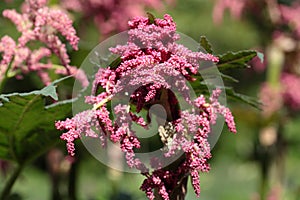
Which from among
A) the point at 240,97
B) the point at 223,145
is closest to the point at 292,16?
the point at 240,97

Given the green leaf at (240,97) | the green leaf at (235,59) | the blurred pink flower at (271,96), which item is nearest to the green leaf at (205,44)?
the green leaf at (235,59)

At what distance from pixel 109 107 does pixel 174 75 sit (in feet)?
0.55

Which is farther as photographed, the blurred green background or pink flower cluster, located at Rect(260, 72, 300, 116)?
the blurred green background

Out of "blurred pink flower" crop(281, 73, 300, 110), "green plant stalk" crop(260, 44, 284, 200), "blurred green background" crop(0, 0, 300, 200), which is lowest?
"blurred green background" crop(0, 0, 300, 200)

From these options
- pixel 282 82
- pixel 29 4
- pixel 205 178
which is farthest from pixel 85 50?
pixel 205 178

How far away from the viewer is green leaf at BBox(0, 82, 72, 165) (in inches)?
47.2

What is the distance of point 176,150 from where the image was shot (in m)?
1.03

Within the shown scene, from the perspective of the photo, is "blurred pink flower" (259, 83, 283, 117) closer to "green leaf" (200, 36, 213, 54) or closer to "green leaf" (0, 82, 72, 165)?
"green leaf" (0, 82, 72, 165)

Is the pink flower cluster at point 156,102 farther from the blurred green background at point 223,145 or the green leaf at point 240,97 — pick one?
the blurred green background at point 223,145

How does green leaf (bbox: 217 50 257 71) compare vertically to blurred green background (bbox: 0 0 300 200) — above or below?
above

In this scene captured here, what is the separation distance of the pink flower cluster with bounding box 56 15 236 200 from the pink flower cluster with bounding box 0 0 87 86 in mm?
239

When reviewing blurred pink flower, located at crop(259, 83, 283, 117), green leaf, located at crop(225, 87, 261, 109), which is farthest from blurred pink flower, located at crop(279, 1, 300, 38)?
green leaf, located at crop(225, 87, 261, 109)

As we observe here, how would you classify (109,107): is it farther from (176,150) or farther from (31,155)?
(31,155)

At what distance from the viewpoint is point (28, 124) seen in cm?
133
